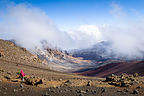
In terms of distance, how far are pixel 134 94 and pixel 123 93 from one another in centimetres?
67

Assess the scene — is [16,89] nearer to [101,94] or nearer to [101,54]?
[101,94]

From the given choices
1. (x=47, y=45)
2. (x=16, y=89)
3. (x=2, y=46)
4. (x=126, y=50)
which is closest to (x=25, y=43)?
(x=47, y=45)

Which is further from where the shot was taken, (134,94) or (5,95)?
(134,94)

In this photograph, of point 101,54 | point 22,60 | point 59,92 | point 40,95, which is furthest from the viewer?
point 101,54

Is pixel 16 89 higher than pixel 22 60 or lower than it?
lower

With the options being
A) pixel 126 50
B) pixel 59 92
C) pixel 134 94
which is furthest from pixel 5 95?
pixel 126 50

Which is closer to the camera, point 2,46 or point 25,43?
point 2,46

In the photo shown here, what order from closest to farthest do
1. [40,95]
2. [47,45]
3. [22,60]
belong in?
[40,95] → [22,60] → [47,45]

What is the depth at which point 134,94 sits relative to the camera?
927 centimetres

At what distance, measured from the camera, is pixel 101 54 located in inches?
6186

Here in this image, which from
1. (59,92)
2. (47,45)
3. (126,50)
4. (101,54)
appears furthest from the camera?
(101,54)

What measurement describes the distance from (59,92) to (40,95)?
4.24 ft

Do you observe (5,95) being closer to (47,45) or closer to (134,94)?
(134,94)

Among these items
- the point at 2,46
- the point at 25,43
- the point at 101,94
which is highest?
the point at 25,43
